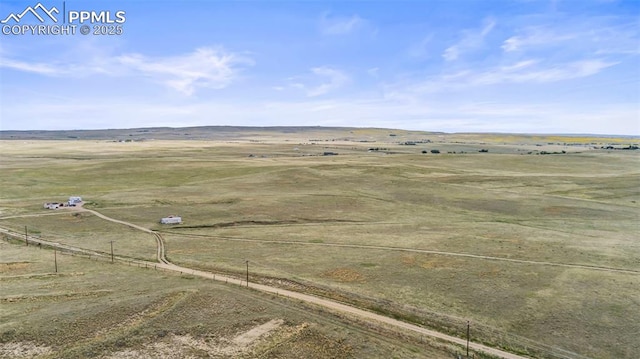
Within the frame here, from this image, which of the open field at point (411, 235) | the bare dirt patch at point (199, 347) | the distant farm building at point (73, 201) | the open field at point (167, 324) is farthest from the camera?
the distant farm building at point (73, 201)

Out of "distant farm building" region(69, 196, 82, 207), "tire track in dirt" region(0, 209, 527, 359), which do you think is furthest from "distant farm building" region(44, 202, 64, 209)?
"tire track in dirt" region(0, 209, 527, 359)

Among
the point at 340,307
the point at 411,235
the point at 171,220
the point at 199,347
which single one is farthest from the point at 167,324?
the point at 411,235

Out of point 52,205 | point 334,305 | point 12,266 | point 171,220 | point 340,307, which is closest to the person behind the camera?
point 340,307

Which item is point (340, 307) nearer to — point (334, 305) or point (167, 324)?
point (334, 305)

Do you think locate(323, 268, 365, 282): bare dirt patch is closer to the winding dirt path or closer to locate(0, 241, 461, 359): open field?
the winding dirt path

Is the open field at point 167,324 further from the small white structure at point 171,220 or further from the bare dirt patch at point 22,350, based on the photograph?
the small white structure at point 171,220

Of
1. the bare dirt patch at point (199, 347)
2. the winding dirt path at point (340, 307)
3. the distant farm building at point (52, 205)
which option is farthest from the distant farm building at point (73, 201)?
the bare dirt patch at point (199, 347)

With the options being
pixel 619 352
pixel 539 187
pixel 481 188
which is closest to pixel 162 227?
pixel 619 352

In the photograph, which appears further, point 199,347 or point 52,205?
point 52,205

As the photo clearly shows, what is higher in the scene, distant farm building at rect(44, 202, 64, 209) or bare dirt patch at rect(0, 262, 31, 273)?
distant farm building at rect(44, 202, 64, 209)
